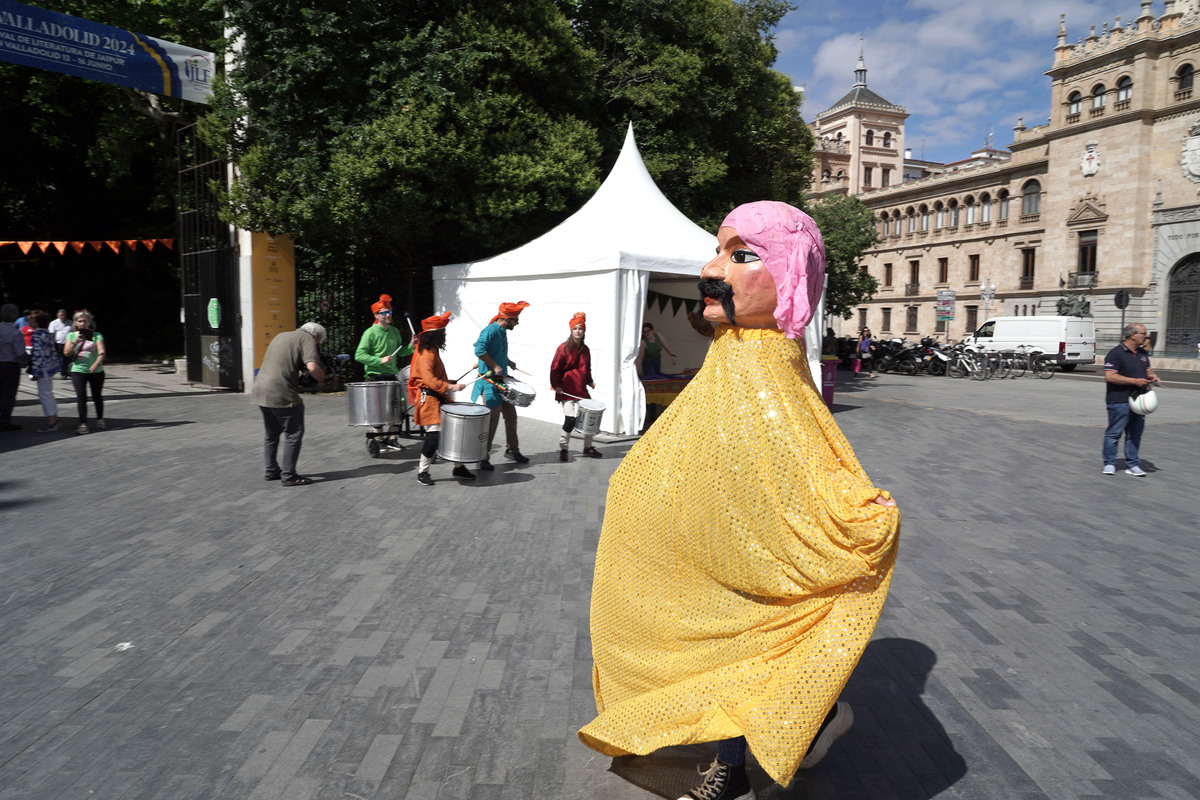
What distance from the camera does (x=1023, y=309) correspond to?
4741 cm

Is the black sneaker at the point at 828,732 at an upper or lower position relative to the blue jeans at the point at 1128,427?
lower

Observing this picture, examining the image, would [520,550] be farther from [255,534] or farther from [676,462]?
[676,462]

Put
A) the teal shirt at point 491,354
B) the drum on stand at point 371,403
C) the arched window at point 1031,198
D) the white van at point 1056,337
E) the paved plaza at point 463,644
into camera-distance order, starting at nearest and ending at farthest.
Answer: the paved plaza at point 463,644, the teal shirt at point 491,354, the drum on stand at point 371,403, the white van at point 1056,337, the arched window at point 1031,198

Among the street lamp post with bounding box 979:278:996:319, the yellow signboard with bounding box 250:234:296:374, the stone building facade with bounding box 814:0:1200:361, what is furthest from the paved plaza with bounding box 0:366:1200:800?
the street lamp post with bounding box 979:278:996:319

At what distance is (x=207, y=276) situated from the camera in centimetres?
1571

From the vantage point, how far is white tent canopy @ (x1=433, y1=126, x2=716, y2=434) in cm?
1091

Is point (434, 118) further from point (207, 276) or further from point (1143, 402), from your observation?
point (1143, 402)

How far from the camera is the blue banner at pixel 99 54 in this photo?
1112 cm

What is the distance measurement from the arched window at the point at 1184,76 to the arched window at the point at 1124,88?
1977mm

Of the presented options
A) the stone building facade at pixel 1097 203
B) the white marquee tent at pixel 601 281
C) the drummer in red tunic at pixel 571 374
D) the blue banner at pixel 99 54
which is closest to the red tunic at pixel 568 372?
the drummer in red tunic at pixel 571 374

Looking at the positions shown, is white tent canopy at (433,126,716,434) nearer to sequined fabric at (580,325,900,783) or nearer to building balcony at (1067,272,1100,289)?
sequined fabric at (580,325,900,783)

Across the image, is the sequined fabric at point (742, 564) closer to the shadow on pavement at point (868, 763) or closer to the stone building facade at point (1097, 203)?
the shadow on pavement at point (868, 763)

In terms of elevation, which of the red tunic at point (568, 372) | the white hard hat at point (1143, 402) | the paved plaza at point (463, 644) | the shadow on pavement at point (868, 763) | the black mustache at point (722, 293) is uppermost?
the black mustache at point (722, 293)

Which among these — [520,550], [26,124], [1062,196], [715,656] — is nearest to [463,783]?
[715,656]
